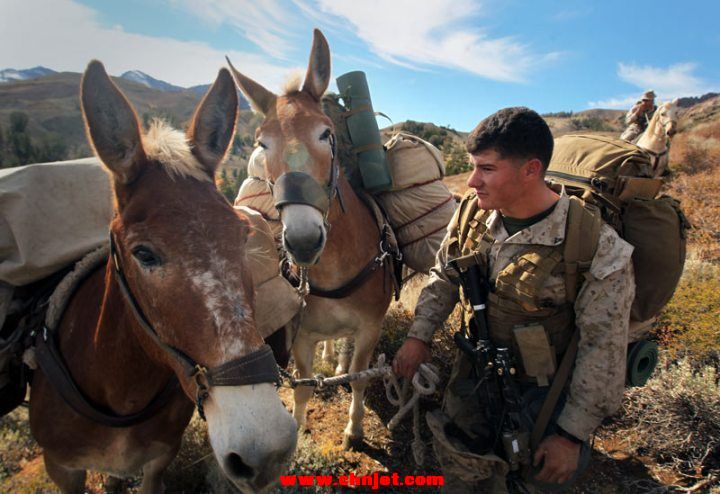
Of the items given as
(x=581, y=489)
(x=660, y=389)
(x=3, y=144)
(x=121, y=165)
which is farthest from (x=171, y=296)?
(x=3, y=144)

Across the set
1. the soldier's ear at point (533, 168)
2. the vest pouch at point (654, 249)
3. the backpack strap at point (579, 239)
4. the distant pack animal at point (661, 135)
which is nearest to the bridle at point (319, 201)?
the soldier's ear at point (533, 168)

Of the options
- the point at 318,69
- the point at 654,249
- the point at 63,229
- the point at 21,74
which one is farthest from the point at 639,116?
the point at 21,74

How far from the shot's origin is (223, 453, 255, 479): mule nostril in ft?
4.26

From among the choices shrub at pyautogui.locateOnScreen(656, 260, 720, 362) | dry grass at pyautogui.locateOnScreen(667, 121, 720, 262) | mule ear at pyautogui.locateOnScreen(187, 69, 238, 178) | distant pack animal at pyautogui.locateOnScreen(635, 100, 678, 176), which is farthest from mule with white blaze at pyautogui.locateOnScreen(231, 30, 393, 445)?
dry grass at pyautogui.locateOnScreen(667, 121, 720, 262)

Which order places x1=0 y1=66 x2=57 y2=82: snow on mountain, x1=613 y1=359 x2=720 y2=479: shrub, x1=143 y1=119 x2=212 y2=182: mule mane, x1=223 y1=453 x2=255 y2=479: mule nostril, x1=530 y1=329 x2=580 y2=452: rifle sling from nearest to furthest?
x1=223 y1=453 x2=255 y2=479: mule nostril, x1=143 y1=119 x2=212 y2=182: mule mane, x1=530 y1=329 x2=580 y2=452: rifle sling, x1=613 y1=359 x2=720 y2=479: shrub, x1=0 y1=66 x2=57 y2=82: snow on mountain

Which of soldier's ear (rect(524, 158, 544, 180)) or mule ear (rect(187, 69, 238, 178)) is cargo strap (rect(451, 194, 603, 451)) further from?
mule ear (rect(187, 69, 238, 178))

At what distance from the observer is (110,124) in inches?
65.1

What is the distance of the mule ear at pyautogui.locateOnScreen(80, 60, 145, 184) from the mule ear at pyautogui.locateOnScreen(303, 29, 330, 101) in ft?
6.36

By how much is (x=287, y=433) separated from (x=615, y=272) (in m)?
1.83

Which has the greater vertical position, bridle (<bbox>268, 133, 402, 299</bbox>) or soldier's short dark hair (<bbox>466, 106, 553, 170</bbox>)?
soldier's short dark hair (<bbox>466, 106, 553, 170</bbox>)

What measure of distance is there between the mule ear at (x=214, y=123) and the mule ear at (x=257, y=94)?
121 centimetres

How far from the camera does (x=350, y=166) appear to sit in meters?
3.98

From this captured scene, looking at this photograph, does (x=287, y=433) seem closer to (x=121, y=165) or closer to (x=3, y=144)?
(x=121, y=165)

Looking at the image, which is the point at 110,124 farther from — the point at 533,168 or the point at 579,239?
the point at 579,239
